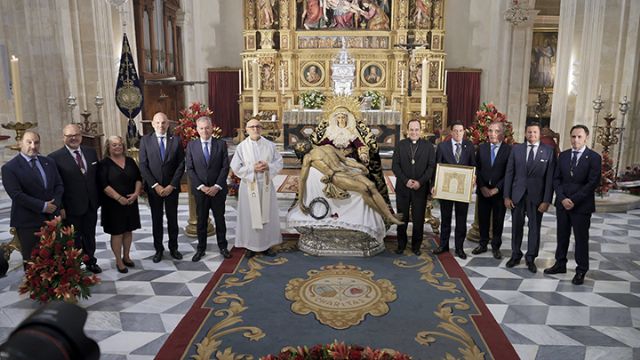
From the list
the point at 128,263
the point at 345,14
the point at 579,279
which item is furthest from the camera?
the point at 345,14

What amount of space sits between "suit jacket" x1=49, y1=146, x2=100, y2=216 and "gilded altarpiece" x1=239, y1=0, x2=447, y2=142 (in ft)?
35.2

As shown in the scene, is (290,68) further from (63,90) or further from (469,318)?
(469,318)

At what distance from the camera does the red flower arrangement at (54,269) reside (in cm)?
452

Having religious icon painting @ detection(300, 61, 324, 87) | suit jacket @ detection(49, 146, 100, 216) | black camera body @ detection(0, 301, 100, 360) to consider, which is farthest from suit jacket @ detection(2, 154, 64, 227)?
religious icon painting @ detection(300, 61, 324, 87)

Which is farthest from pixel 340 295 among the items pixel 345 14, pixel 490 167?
pixel 345 14

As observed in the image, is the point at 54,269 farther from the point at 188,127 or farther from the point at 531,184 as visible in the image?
the point at 531,184

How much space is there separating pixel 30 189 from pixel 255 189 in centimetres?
234

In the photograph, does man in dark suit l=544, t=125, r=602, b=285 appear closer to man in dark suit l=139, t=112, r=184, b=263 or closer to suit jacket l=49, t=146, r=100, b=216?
man in dark suit l=139, t=112, r=184, b=263

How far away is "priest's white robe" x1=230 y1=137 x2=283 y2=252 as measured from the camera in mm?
6055

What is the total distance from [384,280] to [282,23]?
495 inches

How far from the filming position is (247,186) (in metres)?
6.06

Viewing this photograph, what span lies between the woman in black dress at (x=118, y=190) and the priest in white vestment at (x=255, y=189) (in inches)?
46.3

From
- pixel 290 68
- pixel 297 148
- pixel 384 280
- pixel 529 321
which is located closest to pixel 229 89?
pixel 290 68

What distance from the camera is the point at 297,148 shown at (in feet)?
21.6
